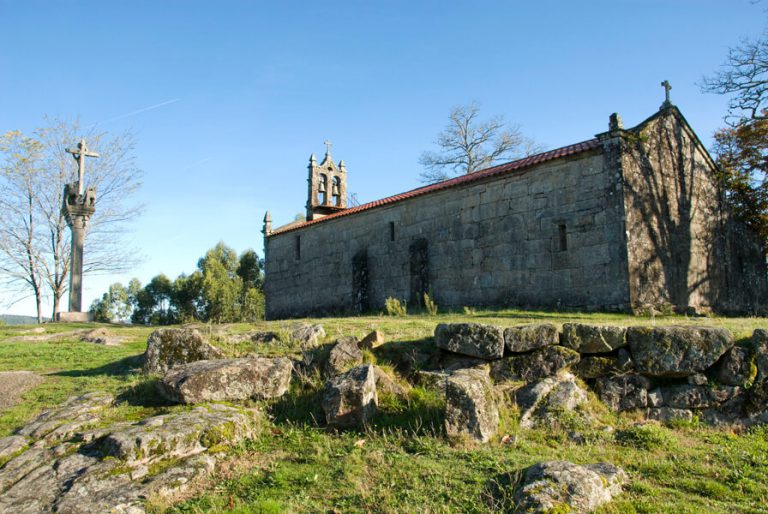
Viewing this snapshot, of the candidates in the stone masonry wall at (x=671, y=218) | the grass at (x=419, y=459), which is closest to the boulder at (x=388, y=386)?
the grass at (x=419, y=459)

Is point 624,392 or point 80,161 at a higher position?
point 80,161

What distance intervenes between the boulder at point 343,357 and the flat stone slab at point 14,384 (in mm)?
4523

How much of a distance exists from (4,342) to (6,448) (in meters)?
8.00

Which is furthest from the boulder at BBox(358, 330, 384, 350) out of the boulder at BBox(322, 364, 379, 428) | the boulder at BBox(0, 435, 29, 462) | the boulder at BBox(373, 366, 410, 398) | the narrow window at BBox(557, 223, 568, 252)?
the narrow window at BBox(557, 223, 568, 252)

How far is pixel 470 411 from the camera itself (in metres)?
6.62

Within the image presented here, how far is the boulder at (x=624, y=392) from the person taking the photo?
7.83 meters

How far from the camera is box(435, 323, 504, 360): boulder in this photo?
8.45 meters

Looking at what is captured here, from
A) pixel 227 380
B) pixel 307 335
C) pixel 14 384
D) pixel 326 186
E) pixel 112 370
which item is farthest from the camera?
pixel 326 186

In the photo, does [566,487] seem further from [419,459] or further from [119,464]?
[119,464]

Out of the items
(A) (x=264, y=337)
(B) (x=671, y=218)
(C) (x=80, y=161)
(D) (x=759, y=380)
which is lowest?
(D) (x=759, y=380)

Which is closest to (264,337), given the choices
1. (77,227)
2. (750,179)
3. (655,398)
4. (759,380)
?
(655,398)

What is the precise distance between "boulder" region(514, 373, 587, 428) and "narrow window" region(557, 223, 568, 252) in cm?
871

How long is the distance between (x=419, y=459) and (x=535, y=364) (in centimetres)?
288

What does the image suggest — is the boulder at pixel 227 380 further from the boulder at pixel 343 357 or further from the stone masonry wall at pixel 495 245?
the stone masonry wall at pixel 495 245
